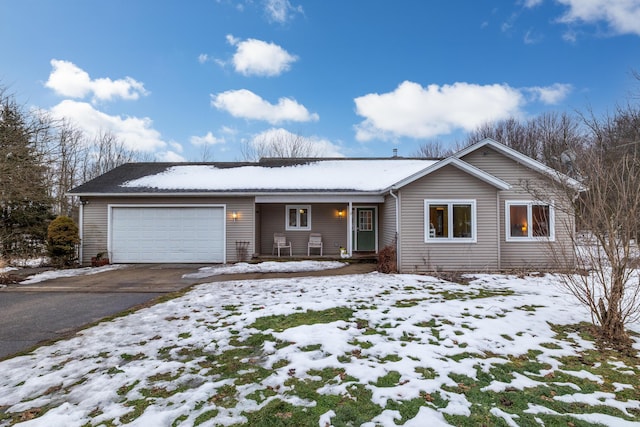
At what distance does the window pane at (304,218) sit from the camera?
14078mm

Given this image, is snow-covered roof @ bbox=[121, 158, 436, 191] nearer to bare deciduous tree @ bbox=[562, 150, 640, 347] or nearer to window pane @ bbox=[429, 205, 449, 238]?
window pane @ bbox=[429, 205, 449, 238]

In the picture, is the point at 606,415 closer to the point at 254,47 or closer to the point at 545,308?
the point at 545,308

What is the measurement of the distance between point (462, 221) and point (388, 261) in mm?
2694

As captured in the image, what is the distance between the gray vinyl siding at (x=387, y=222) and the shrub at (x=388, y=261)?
504mm

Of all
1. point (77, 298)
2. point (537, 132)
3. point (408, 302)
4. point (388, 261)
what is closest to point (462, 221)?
point (388, 261)

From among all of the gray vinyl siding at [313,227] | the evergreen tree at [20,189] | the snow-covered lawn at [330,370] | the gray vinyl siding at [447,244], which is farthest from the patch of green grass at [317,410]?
the evergreen tree at [20,189]

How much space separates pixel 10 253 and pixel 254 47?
15.1 m

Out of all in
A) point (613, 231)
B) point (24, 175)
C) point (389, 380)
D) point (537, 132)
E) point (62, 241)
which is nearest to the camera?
point (389, 380)

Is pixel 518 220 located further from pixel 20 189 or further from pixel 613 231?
pixel 20 189

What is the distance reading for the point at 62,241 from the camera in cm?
1164

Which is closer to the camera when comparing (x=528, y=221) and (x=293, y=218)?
(x=528, y=221)

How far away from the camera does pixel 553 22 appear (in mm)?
15812

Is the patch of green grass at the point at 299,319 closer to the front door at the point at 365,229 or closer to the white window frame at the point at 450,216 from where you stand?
the white window frame at the point at 450,216

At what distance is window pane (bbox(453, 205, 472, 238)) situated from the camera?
10289 mm
